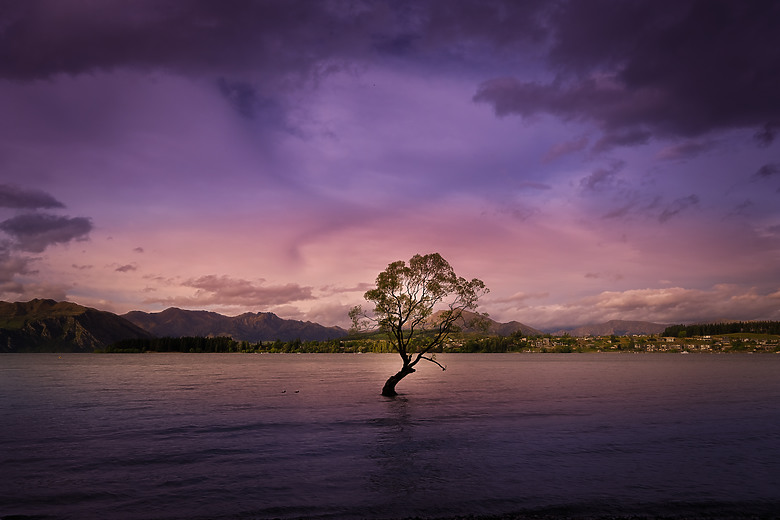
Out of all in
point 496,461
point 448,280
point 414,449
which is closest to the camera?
point 496,461

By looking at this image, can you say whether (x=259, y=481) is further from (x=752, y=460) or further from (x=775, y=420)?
(x=775, y=420)

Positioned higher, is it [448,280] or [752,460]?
[448,280]

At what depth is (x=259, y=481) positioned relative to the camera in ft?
101

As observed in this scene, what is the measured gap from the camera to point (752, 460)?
36625 mm

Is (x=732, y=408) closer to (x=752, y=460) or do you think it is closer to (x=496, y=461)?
(x=752, y=460)

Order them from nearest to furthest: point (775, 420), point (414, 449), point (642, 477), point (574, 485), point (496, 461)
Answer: point (574, 485), point (642, 477), point (496, 461), point (414, 449), point (775, 420)

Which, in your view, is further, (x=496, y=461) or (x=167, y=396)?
(x=167, y=396)

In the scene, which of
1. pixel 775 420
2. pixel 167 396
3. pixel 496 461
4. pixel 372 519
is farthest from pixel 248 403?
pixel 775 420

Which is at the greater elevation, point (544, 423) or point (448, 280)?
point (448, 280)

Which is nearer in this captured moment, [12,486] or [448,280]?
[12,486]

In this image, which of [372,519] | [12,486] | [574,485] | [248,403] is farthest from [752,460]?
[248,403]

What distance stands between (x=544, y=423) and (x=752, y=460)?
20.3m

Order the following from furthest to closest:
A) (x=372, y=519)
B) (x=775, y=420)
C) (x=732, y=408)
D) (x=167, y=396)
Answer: (x=167, y=396) → (x=732, y=408) → (x=775, y=420) → (x=372, y=519)

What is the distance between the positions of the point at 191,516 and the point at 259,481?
6.59 m
